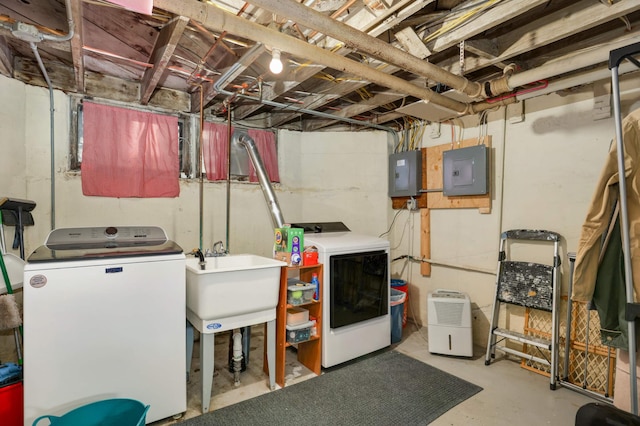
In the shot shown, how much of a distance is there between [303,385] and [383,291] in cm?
109

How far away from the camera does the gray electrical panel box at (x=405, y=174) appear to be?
369 centimetres

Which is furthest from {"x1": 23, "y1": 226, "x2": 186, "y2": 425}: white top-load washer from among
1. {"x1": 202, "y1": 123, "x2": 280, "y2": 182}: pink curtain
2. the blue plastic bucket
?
{"x1": 202, "y1": 123, "x2": 280, "y2": 182}: pink curtain

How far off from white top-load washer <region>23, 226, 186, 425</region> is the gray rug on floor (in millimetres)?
447

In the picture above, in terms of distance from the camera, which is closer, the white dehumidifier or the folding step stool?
the folding step stool

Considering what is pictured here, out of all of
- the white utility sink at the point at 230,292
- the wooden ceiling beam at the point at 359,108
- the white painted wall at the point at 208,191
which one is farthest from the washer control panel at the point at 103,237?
the wooden ceiling beam at the point at 359,108

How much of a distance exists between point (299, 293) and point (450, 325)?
1474mm

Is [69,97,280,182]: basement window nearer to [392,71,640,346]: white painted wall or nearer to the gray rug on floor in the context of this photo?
[392,71,640,346]: white painted wall

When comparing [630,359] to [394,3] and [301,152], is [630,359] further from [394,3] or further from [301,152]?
[301,152]

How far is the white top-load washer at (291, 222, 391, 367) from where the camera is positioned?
269cm

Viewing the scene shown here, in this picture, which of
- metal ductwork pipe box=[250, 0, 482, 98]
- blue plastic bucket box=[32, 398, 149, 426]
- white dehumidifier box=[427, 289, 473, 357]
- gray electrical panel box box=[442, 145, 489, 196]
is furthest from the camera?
gray electrical panel box box=[442, 145, 489, 196]

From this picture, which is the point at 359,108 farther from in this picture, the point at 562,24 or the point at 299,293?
the point at 299,293

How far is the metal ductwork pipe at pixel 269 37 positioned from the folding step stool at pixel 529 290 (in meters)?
1.55

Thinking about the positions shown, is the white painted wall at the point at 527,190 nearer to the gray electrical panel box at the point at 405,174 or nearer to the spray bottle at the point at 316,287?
the gray electrical panel box at the point at 405,174

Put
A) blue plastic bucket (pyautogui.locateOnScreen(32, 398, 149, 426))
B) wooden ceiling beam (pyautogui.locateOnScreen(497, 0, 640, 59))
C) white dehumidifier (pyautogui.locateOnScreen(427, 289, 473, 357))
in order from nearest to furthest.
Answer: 1. blue plastic bucket (pyautogui.locateOnScreen(32, 398, 149, 426))
2. wooden ceiling beam (pyautogui.locateOnScreen(497, 0, 640, 59))
3. white dehumidifier (pyautogui.locateOnScreen(427, 289, 473, 357))
